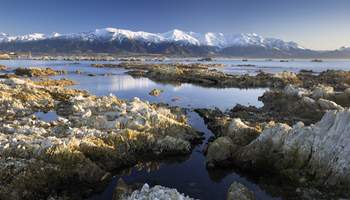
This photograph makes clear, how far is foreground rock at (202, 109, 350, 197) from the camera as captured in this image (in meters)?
17.2

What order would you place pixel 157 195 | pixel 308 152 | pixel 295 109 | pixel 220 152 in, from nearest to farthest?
pixel 157 195, pixel 308 152, pixel 220 152, pixel 295 109

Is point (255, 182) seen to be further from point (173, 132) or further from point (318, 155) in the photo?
point (173, 132)

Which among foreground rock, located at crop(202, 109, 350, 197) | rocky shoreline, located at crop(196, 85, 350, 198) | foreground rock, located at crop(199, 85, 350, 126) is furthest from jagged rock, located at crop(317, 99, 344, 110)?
foreground rock, located at crop(202, 109, 350, 197)

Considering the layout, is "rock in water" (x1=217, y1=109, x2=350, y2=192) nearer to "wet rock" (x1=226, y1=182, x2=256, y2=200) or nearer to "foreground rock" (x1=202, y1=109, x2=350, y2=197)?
"foreground rock" (x1=202, y1=109, x2=350, y2=197)

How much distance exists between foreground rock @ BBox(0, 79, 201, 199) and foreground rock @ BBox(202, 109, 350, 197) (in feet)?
12.5

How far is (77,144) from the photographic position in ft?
65.3

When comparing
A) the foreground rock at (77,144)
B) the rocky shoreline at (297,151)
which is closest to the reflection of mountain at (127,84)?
the foreground rock at (77,144)

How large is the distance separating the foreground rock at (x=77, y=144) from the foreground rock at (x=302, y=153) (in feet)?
12.5

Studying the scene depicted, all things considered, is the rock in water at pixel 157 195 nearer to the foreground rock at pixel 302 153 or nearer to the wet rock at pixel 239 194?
the wet rock at pixel 239 194

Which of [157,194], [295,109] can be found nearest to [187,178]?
[157,194]

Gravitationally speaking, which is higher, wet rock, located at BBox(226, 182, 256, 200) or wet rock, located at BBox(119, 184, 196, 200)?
wet rock, located at BBox(119, 184, 196, 200)

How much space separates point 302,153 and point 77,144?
43.6ft

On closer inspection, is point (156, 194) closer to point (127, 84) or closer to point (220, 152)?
point (220, 152)

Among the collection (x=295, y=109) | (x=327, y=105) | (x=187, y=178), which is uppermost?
(x=327, y=105)
